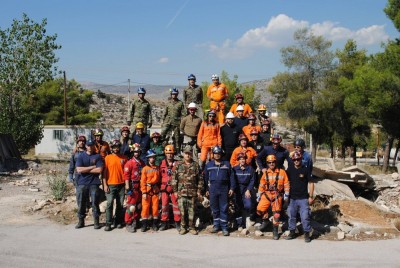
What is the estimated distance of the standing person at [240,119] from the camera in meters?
11.3

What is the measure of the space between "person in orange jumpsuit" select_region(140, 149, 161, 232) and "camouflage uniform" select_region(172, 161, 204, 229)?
430 millimetres

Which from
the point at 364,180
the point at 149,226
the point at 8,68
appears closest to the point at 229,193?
the point at 149,226

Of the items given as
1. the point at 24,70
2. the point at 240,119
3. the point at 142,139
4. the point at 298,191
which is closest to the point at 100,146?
the point at 142,139

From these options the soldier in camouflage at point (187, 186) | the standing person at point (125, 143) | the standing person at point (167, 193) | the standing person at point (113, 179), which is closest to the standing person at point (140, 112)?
the standing person at point (125, 143)

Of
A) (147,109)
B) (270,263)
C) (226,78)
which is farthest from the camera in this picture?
(226,78)

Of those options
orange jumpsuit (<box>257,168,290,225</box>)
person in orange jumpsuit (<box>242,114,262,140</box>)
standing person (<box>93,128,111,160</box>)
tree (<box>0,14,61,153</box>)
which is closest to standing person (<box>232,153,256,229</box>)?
orange jumpsuit (<box>257,168,290,225</box>)

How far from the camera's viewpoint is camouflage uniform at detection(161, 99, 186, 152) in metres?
12.7

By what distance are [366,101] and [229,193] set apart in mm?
17634

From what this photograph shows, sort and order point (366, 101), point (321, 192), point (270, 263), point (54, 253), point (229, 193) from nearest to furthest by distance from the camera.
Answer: point (270, 263) → point (54, 253) → point (229, 193) → point (321, 192) → point (366, 101)

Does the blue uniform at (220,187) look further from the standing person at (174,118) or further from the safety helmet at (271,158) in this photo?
the standing person at (174,118)

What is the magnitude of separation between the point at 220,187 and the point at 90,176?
300 cm

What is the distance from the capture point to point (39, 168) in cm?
2298

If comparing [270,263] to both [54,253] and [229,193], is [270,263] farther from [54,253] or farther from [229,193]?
[54,253]

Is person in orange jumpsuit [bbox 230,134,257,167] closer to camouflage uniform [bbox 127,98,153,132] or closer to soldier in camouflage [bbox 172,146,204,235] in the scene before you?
soldier in camouflage [bbox 172,146,204,235]
